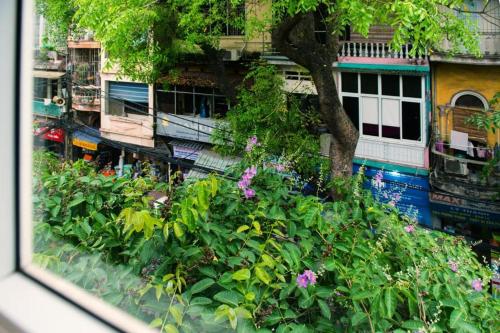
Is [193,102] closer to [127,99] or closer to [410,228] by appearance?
[127,99]

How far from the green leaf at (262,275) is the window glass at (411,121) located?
2.05ft

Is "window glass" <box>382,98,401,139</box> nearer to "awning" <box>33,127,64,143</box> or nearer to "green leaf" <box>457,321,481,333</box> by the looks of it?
"green leaf" <box>457,321,481,333</box>

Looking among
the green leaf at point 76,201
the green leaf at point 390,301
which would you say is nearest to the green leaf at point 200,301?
the green leaf at point 390,301

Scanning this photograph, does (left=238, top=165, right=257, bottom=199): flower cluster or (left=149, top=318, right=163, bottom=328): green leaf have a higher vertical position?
(left=238, top=165, right=257, bottom=199): flower cluster

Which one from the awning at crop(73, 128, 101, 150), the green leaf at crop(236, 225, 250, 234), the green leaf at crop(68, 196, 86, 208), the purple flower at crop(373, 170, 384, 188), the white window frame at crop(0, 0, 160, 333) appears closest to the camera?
the white window frame at crop(0, 0, 160, 333)

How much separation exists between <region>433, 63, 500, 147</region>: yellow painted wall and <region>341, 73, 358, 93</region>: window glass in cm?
20

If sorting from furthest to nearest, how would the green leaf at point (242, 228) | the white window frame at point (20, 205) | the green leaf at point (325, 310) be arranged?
the green leaf at point (242, 228) → the green leaf at point (325, 310) → the white window frame at point (20, 205)

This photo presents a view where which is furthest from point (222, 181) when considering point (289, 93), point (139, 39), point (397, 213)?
point (139, 39)

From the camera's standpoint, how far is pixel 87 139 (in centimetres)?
142

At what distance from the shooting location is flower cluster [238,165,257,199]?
40.4 inches

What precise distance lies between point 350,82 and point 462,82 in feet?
0.97

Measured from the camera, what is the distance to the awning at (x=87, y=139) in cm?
140

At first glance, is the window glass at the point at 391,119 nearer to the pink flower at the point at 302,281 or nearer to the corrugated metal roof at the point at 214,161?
the corrugated metal roof at the point at 214,161

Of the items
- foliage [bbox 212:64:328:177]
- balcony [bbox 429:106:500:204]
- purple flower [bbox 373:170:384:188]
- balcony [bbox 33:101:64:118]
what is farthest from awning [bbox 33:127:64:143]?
balcony [bbox 429:106:500:204]
